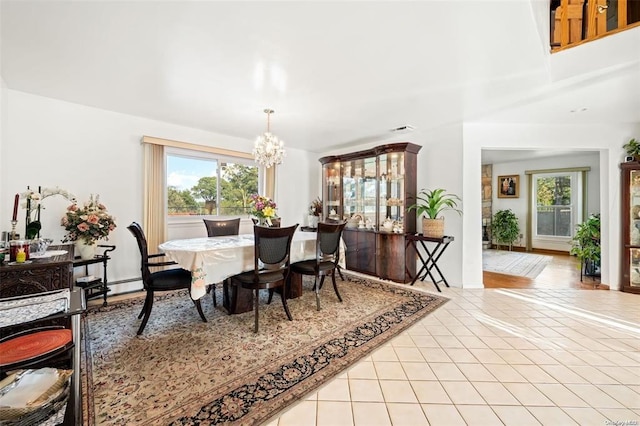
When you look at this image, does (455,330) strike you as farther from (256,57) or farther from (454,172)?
(256,57)

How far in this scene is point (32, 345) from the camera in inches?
46.3

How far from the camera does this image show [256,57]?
7.38 feet

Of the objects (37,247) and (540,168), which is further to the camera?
(540,168)

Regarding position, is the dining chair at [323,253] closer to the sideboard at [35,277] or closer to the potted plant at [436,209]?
the potted plant at [436,209]

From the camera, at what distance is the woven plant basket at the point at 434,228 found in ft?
13.0

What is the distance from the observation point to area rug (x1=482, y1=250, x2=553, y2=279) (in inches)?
199

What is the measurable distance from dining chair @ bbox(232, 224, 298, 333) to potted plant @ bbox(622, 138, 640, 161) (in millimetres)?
4973

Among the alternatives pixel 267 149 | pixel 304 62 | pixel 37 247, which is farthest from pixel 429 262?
pixel 37 247

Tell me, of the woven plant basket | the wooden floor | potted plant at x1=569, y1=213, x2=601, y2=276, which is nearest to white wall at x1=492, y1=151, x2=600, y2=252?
the wooden floor

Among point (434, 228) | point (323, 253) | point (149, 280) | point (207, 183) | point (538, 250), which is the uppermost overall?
point (207, 183)

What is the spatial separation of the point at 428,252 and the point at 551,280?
87.1 inches

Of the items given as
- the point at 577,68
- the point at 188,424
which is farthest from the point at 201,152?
the point at 577,68

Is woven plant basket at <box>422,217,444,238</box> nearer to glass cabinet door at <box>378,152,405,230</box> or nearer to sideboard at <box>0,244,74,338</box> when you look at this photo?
glass cabinet door at <box>378,152,405,230</box>

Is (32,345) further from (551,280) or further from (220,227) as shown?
(551,280)
